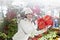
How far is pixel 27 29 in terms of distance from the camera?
3.84 ft

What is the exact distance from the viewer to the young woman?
46.0 inches

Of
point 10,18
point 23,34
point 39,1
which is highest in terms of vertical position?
point 39,1

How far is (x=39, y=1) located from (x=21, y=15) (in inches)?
6.8

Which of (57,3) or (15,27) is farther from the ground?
(57,3)

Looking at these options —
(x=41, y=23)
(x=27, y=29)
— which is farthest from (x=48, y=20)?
(x=27, y=29)

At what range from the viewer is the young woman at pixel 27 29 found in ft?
3.83

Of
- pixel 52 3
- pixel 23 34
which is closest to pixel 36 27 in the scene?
pixel 23 34

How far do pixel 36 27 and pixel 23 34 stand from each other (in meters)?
0.11

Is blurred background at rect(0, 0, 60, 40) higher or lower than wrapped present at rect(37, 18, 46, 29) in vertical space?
higher

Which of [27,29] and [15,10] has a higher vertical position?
[15,10]

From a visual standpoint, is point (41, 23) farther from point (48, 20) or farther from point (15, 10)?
point (15, 10)

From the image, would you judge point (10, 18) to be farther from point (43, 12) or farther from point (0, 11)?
point (43, 12)

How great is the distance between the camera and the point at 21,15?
118cm

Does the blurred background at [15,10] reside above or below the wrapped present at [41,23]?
above
